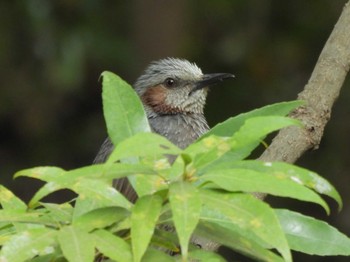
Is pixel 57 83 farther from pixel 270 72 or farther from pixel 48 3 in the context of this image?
pixel 270 72

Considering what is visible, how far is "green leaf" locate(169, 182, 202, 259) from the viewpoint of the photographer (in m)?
2.02

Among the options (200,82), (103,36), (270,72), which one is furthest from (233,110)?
(200,82)

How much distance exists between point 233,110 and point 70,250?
620 centimetres

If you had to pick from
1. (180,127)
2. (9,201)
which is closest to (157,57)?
(180,127)

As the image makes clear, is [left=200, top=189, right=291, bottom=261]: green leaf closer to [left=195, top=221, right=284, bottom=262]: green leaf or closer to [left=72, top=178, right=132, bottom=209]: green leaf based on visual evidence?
[left=195, top=221, right=284, bottom=262]: green leaf

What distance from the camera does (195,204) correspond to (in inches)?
82.7

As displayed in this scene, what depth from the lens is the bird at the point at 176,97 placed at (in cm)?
491

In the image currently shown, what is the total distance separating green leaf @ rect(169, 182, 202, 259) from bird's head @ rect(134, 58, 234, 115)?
9.45 feet

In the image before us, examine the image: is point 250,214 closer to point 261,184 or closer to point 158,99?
point 261,184

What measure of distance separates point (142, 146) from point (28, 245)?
0.32 m

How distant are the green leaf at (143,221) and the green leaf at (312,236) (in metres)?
0.36

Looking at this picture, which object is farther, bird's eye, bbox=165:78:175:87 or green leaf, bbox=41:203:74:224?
bird's eye, bbox=165:78:175:87

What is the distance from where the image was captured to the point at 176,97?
203 inches

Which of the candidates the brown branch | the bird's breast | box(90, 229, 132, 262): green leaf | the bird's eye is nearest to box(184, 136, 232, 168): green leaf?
box(90, 229, 132, 262): green leaf
